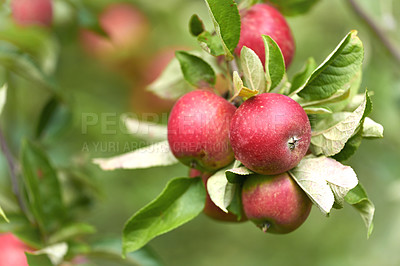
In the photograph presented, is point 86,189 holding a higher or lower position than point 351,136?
lower

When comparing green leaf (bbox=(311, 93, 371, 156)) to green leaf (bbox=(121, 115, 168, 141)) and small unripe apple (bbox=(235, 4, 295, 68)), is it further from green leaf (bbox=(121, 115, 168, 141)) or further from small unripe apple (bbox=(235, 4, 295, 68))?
green leaf (bbox=(121, 115, 168, 141))

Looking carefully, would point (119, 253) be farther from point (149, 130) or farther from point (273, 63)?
point (273, 63)

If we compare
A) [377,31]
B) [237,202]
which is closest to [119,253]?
[237,202]

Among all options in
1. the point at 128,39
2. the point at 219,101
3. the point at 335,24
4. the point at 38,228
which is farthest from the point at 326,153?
the point at 335,24

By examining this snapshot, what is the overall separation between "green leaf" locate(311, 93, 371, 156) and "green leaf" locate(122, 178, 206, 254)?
0.28 meters

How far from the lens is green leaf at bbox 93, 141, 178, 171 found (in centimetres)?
128

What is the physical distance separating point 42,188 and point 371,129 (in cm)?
91

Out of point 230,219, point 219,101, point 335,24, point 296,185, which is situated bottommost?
point 335,24

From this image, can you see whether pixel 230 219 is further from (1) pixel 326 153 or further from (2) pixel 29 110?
(2) pixel 29 110

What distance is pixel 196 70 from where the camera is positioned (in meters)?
1.27

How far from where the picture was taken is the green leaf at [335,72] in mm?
1126

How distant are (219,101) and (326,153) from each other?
258 millimetres

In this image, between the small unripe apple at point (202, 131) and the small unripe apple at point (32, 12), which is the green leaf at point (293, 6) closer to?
the small unripe apple at point (202, 131)

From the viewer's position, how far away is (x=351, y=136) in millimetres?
1142
